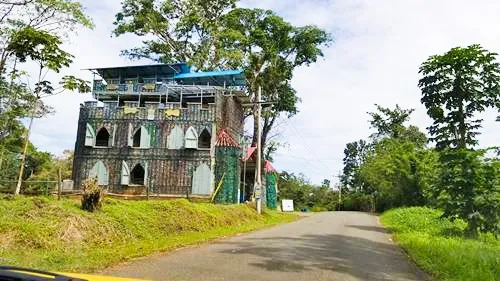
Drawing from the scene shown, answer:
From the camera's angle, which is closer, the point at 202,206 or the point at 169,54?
the point at 202,206

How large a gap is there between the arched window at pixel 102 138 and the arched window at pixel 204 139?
19.4 feet

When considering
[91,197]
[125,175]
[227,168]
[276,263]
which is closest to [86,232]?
[91,197]

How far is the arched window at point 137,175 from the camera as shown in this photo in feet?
95.9

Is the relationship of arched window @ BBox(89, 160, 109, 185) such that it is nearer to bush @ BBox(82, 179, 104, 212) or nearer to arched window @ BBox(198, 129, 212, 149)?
arched window @ BBox(198, 129, 212, 149)

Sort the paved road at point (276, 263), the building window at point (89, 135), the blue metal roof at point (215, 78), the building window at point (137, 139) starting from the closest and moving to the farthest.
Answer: the paved road at point (276, 263) < the building window at point (89, 135) < the building window at point (137, 139) < the blue metal roof at point (215, 78)

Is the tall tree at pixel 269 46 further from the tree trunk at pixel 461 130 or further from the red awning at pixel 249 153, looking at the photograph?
the tree trunk at pixel 461 130

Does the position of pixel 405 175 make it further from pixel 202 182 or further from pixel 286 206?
pixel 202 182

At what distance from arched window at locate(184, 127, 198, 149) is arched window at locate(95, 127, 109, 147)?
17.4 ft

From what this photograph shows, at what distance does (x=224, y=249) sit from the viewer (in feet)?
42.1

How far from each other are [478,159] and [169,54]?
26890mm

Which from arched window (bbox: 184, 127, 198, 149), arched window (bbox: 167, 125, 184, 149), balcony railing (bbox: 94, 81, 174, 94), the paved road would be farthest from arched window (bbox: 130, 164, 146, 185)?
the paved road

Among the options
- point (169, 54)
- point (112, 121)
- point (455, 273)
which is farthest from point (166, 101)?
point (455, 273)

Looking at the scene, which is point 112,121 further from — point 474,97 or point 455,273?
point 455,273

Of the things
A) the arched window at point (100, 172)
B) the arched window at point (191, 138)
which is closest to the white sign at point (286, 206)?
the arched window at point (191, 138)
